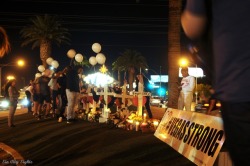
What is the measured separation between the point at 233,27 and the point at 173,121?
229 inches

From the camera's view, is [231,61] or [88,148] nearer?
[231,61]

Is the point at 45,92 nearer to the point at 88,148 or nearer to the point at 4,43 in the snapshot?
the point at 88,148

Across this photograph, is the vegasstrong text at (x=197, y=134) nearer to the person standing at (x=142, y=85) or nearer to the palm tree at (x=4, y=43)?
the palm tree at (x=4, y=43)

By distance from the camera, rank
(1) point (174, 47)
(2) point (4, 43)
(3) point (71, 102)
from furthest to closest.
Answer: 1. (3) point (71, 102)
2. (1) point (174, 47)
3. (2) point (4, 43)

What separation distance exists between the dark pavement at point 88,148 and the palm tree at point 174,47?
3.17 m

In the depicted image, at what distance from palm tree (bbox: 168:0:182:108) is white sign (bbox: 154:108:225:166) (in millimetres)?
4967

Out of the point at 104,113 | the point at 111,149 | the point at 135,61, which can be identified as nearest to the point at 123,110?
the point at 104,113

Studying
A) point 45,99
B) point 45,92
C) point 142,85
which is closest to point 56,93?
point 45,92

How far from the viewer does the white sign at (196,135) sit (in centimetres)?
496

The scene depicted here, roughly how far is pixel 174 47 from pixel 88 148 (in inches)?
223

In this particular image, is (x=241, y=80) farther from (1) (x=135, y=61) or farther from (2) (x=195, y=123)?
(1) (x=135, y=61)

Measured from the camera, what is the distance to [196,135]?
19.1 ft

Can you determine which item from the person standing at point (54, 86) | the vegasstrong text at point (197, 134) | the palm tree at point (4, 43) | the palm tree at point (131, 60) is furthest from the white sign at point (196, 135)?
the palm tree at point (131, 60)

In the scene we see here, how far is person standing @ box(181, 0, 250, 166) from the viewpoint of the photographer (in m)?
1.68
